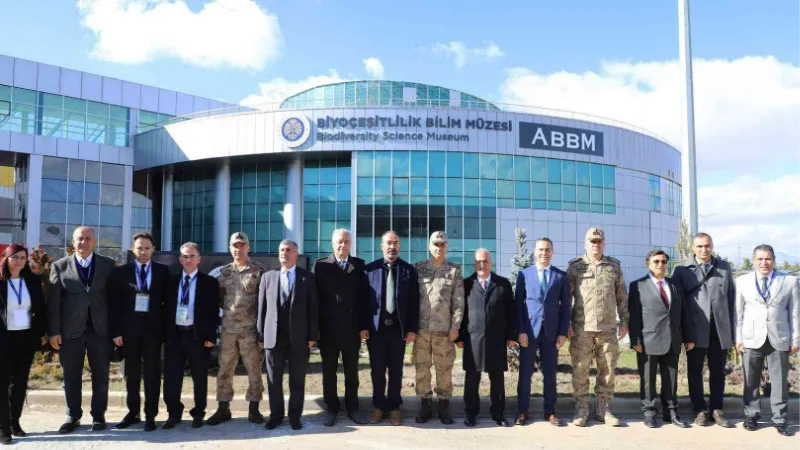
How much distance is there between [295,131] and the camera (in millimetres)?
24625

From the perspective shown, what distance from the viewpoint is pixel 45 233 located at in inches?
1028

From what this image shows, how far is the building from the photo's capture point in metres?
24.6

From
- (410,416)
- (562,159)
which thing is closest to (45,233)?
(562,159)

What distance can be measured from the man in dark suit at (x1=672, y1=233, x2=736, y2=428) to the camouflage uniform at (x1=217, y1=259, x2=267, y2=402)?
471cm

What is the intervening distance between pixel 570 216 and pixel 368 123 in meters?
10.3

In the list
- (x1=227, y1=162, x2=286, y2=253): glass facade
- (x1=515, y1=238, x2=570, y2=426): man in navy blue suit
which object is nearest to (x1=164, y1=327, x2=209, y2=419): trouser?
(x1=515, y1=238, x2=570, y2=426): man in navy blue suit

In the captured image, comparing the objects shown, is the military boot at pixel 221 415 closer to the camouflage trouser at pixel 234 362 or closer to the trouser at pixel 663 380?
→ the camouflage trouser at pixel 234 362

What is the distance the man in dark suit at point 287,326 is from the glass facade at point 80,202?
23.8 m

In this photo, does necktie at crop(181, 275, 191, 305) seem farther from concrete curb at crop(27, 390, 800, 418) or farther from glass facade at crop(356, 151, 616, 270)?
glass facade at crop(356, 151, 616, 270)

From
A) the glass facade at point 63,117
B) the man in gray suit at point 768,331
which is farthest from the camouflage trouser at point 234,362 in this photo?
the glass facade at point 63,117

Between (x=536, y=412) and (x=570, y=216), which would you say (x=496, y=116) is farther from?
(x=536, y=412)

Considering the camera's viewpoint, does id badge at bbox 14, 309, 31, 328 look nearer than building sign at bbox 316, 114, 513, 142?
Yes

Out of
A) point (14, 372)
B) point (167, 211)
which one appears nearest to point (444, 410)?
point (14, 372)

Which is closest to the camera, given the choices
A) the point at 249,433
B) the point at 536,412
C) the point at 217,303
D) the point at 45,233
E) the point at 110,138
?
the point at 249,433
